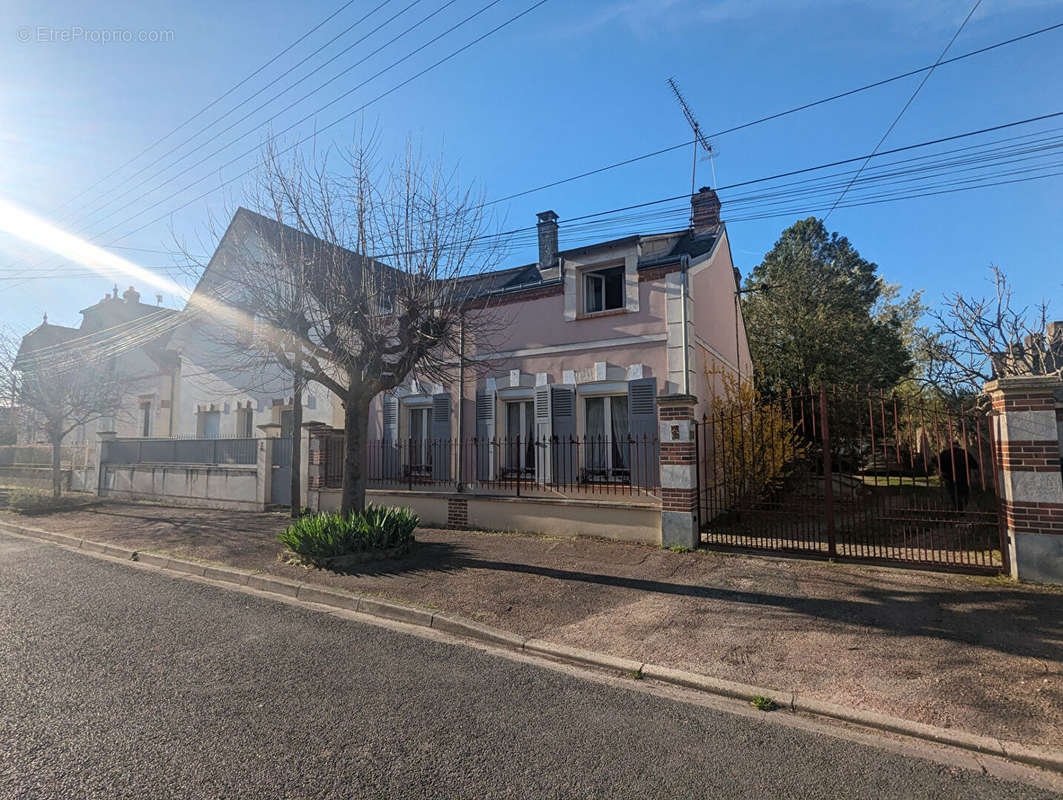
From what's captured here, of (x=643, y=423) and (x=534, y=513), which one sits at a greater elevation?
(x=643, y=423)

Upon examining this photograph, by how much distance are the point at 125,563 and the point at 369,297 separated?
230 inches

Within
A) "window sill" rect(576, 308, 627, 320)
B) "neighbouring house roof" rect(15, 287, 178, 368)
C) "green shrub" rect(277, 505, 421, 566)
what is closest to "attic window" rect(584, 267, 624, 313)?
"window sill" rect(576, 308, 627, 320)

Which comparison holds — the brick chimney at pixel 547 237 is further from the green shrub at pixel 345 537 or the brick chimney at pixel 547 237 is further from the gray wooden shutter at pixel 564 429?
the green shrub at pixel 345 537

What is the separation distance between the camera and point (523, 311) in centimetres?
A: 1273

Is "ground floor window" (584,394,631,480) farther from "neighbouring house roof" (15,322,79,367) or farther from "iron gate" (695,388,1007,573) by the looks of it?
"neighbouring house roof" (15,322,79,367)

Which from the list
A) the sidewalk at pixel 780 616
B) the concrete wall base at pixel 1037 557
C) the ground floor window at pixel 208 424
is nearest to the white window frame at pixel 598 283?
the sidewalk at pixel 780 616

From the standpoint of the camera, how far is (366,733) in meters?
3.38

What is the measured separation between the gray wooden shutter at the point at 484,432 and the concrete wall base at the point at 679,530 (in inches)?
190

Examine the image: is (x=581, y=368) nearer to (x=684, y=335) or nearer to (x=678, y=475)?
(x=684, y=335)

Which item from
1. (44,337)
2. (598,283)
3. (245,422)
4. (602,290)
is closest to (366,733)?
(602,290)

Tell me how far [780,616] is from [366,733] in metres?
4.10

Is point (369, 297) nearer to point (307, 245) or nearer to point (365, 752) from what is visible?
point (307, 245)

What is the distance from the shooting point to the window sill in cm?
1148

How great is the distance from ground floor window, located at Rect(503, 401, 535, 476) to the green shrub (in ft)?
13.8
